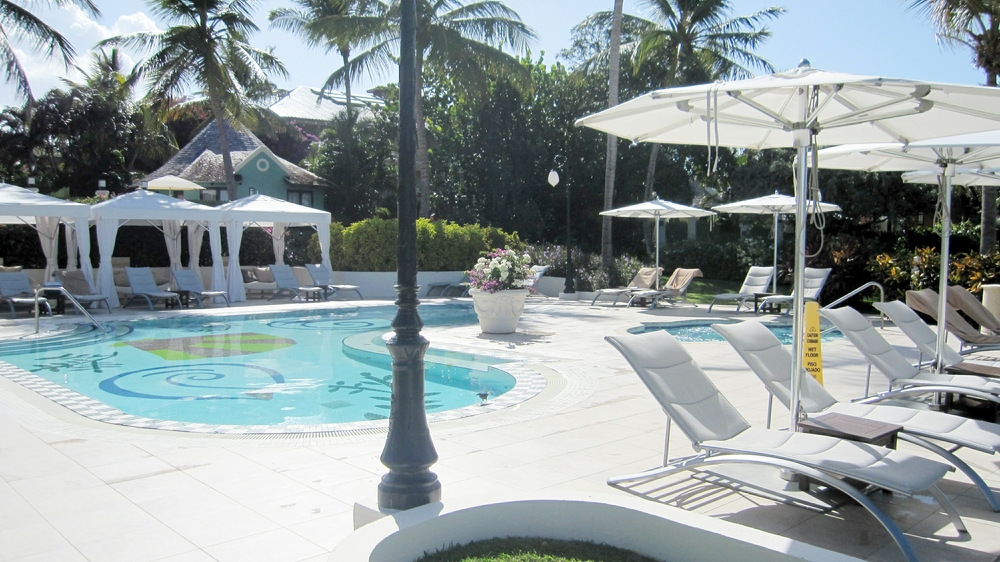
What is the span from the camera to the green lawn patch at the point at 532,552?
2.95 m

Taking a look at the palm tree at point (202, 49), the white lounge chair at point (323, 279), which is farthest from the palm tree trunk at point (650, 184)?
the palm tree at point (202, 49)

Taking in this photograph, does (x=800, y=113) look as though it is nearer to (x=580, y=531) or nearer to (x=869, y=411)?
(x=869, y=411)

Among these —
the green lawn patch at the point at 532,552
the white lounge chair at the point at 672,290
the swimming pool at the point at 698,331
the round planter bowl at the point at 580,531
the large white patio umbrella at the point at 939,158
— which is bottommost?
the swimming pool at the point at 698,331

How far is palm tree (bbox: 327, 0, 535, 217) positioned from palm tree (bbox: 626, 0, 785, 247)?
14.5 ft

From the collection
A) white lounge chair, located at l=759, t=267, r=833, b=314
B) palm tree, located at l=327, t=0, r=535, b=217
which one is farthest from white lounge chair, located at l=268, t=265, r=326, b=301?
white lounge chair, located at l=759, t=267, r=833, b=314

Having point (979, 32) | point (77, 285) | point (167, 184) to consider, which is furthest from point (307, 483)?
point (167, 184)

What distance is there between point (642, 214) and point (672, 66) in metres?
8.79

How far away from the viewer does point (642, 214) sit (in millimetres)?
18000

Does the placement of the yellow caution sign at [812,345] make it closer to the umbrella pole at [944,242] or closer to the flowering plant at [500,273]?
the umbrella pole at [944,242]

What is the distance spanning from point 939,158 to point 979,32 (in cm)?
1154

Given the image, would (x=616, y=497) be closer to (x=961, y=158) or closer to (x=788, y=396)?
(x=788, y=396)

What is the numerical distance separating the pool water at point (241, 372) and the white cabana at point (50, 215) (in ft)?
9.56

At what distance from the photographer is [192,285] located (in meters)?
17.0

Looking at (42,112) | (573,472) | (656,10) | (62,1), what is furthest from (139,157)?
(573,472)
